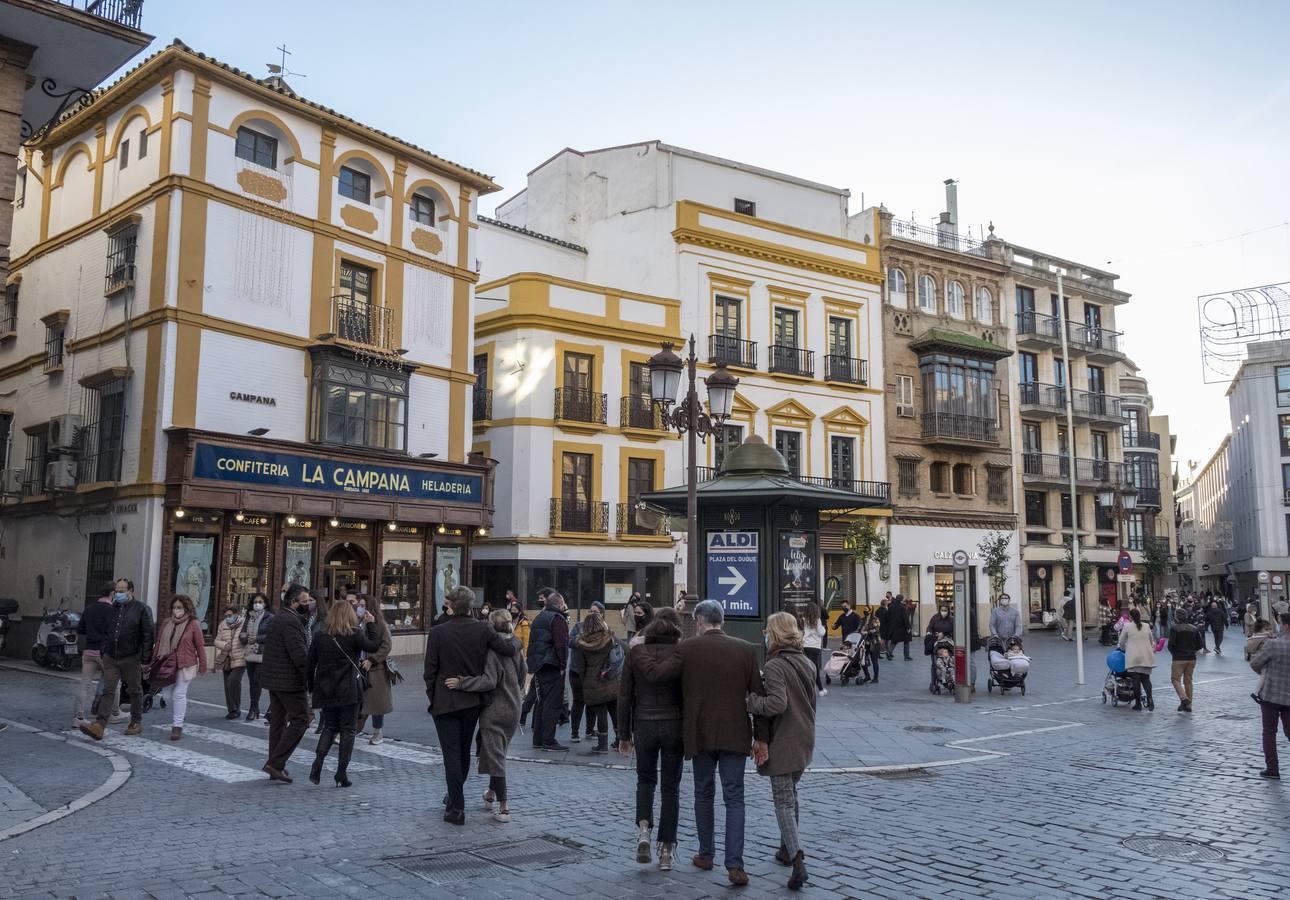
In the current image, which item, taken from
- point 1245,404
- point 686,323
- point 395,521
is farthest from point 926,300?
point 1245,404

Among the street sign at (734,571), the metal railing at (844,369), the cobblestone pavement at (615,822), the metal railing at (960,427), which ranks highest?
the metal railing at (844,369)

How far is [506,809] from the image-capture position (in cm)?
813

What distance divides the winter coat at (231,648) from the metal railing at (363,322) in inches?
485

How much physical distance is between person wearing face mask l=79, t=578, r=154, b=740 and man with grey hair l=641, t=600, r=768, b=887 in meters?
8.07

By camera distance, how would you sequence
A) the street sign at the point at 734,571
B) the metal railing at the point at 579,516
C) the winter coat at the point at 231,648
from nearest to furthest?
the winter coat at the point at 231,648
the street sign at the point at 734,571
the metal railing at the point at 579,516

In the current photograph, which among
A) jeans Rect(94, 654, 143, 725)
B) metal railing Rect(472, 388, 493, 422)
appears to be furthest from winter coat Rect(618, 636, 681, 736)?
metal railing Rect(472, 388, 493, 422)

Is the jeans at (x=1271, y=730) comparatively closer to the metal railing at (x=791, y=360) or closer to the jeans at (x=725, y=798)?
the jeans at (x=725, y=798)

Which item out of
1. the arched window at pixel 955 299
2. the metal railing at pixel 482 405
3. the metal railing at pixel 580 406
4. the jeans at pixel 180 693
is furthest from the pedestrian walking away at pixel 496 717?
the arched window at pixel 955 299

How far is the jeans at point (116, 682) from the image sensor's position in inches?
485

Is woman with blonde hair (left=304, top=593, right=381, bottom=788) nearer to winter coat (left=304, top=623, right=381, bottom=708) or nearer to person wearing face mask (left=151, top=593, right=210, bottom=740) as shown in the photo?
winter coat (left=304, top=623, right=381, bottom=708)

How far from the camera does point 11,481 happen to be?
87.0 ft

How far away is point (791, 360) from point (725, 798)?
32.0 metres

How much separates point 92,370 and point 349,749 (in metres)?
18.9

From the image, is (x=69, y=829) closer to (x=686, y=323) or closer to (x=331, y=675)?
(x=331, y=675)
